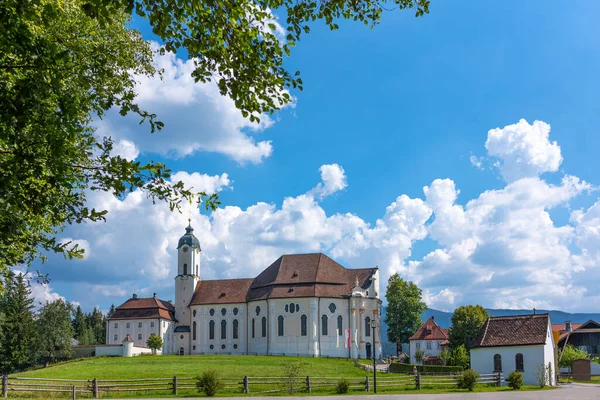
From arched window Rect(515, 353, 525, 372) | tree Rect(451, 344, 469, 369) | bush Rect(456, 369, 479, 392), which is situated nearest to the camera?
bush Rect(456, 369, 479, 392)

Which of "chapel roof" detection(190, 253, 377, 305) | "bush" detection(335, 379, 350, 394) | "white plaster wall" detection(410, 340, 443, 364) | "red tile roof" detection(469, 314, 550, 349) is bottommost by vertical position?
"white plaster wall" detection(410, 340, 443, 364)

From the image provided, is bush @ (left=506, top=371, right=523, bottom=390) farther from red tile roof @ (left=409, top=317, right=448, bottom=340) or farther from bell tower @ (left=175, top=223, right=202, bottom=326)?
bell tower @ (left=175, top=223, right=202, bottom=326)

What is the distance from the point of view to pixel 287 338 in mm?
73812

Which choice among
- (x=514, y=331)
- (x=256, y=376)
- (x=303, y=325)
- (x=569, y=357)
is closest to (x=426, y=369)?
(x=514, y=331)

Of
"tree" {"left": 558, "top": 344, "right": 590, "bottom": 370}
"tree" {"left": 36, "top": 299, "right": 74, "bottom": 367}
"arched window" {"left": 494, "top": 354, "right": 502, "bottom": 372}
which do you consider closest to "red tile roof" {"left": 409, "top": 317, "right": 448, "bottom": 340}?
"tree" {"left": 558, "top": 344, "right": 590, "bottom": 370}

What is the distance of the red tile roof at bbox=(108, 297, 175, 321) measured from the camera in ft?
276

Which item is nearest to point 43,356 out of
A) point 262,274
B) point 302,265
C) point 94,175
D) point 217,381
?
point 262,274

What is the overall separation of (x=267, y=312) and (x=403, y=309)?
60.6ft

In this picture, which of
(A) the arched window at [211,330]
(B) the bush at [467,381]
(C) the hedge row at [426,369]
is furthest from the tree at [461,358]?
(A) the arched window at [211,330]

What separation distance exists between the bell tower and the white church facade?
0.48 feet

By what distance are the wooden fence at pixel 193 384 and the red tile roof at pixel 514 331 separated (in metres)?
3.45

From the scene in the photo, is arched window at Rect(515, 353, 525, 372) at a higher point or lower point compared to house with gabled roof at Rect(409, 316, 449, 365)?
higher

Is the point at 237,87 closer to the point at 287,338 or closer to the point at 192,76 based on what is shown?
the point at 192,76

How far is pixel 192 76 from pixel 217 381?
25543 mm
